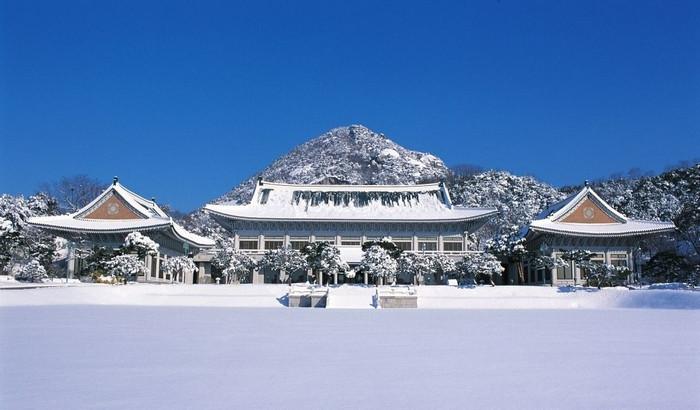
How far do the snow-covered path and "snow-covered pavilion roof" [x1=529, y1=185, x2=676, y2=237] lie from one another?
27.1 metres

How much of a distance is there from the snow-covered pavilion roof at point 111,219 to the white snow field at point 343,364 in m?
23.8

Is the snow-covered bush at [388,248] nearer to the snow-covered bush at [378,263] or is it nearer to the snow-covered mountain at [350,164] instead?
the snow-covered bush at [378,263]

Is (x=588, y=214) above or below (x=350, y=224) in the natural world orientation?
above

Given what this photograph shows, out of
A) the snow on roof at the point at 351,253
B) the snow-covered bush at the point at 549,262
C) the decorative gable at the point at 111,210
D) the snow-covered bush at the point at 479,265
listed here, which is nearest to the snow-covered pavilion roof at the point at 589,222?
the snow-covered bush at the point at 549,262

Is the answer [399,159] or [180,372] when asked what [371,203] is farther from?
[399,159]

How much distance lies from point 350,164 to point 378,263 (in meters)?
88.4

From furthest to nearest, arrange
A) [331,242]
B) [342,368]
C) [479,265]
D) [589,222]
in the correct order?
[331,242] < [589,222] < [479,265] < [342,368]

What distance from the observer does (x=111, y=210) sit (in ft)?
134

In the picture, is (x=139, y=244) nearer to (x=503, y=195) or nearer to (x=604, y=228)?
(x=604, y=228)

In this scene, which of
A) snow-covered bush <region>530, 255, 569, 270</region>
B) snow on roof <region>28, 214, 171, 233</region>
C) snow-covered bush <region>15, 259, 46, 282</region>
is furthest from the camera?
snow on roof <region>28, 214, 171, 233</region>

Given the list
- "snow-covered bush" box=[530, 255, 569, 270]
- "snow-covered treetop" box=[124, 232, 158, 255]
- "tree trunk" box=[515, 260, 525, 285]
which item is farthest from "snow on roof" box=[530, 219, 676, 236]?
"snow-covered treetop" box=[124, 232, 158, 255]

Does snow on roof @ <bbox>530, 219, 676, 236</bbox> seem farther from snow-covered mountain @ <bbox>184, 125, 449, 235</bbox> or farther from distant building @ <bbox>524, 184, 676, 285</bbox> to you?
snow-covered mountain @ <bbox>184, 125, 449, 235</bbox>

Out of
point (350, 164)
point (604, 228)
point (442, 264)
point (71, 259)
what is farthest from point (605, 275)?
point (350, 164)

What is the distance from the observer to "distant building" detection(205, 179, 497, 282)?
4325 cm
